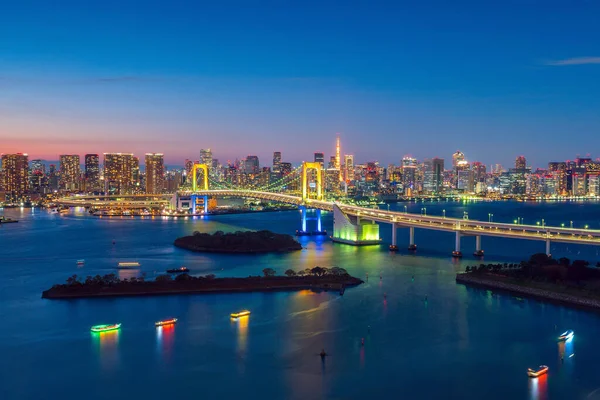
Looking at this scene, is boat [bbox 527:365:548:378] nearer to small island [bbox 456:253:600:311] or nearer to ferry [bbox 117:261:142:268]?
small island [bbox 456:253:600:311]

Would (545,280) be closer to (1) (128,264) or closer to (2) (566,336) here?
(2) (566,336)

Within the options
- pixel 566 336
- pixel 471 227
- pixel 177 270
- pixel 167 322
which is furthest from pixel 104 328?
pixel 471 227

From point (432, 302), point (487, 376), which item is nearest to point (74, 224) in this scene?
point (432, 302)

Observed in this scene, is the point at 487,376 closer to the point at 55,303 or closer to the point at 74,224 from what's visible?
the point at 55,303

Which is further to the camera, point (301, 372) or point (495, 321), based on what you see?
point (495, 321)

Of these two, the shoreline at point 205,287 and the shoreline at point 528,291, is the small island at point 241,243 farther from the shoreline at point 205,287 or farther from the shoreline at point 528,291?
the shoreline at point 528,291

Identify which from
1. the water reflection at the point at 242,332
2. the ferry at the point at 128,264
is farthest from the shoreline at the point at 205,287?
the ferry at the point at 128,264
